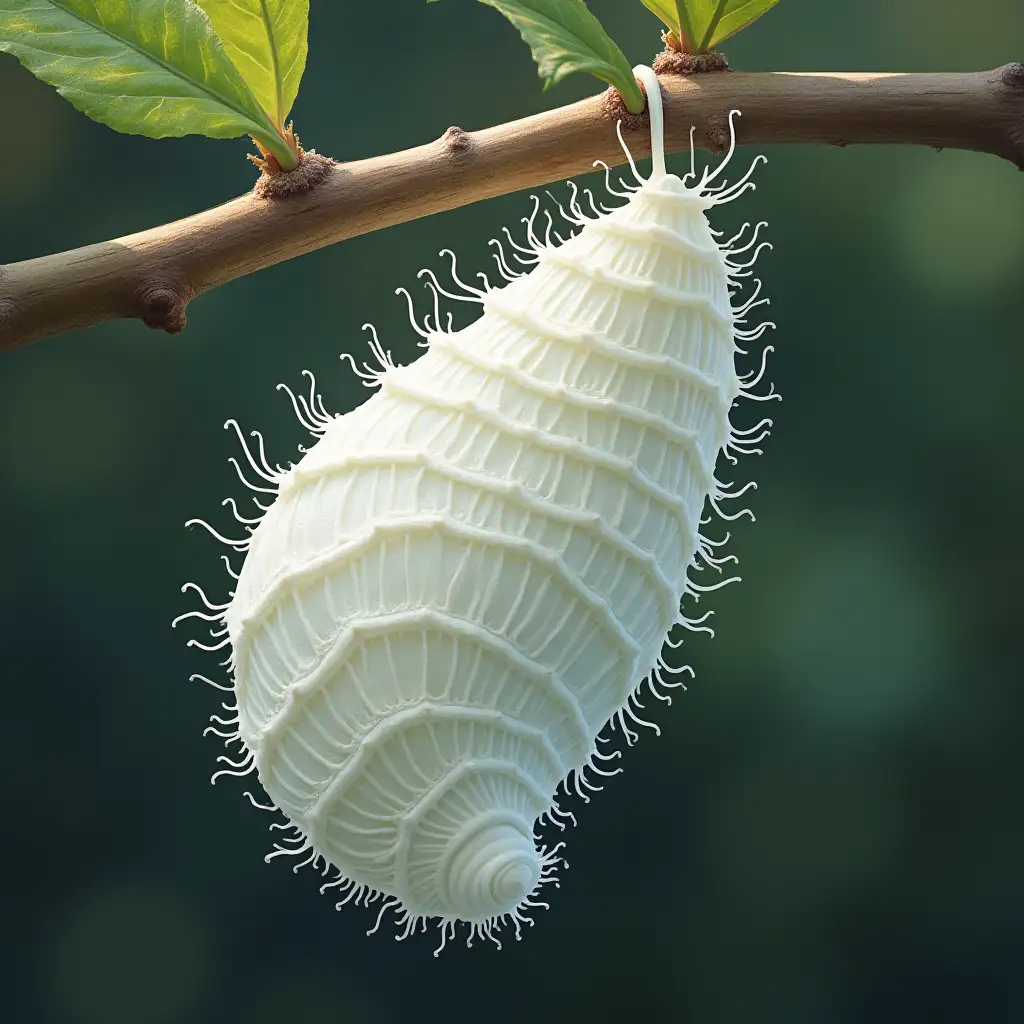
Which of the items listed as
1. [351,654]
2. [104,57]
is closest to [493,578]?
[351,654]

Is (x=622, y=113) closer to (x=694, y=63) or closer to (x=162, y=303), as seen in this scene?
(x=694, y=63)

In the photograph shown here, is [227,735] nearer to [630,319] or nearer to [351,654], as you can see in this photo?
[351,654]

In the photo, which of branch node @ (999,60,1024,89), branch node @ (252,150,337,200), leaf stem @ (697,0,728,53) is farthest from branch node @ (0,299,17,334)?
branch node @ (999,60,1024,89)

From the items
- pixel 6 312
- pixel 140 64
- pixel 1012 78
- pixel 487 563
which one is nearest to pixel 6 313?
pixel 6 312

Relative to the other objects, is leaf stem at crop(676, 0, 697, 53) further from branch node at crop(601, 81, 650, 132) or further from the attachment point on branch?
the attachment point on branch

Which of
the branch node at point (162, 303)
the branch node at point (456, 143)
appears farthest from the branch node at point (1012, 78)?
the branch node at point (162, 303)

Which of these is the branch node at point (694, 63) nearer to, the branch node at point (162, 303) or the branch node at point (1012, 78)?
the branch node at point (1012, 78)
